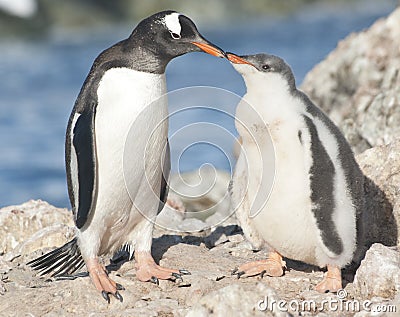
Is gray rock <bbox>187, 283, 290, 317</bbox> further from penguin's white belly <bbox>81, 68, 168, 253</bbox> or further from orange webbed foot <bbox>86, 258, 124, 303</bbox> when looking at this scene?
penguin's white belly <bbox>81, 68, 168, 253</bbox>

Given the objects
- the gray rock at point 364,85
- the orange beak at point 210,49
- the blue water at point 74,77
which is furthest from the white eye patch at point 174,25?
the gray rock at point 364,85

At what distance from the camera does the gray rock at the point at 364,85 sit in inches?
280

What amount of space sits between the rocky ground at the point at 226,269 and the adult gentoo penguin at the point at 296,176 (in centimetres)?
19

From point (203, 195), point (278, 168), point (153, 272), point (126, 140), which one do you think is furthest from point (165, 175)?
point (203, 195)

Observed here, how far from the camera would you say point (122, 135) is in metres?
4.65

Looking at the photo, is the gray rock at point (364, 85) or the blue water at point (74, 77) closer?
the gray rock at point (364, 85)

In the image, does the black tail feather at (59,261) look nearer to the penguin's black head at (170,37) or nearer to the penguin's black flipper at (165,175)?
the penguin's black flipper at (165,175)

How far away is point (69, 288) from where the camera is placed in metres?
4.63

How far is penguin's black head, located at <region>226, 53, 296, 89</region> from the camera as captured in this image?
4742mm

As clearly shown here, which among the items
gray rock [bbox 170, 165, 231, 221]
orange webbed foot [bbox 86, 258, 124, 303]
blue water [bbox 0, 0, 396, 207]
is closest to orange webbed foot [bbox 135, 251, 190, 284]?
orange webbed foot [bbox 86, 258, 124, 303]

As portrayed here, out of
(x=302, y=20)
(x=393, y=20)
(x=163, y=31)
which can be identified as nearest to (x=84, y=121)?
(x=163, y=31)

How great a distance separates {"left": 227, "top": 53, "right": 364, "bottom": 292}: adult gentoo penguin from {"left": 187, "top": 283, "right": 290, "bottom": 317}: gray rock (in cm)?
78

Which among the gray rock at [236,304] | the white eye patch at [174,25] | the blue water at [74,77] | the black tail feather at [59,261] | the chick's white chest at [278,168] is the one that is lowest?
the gray rock at [236,304]

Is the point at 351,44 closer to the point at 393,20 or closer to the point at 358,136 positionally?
the point at 393,20
